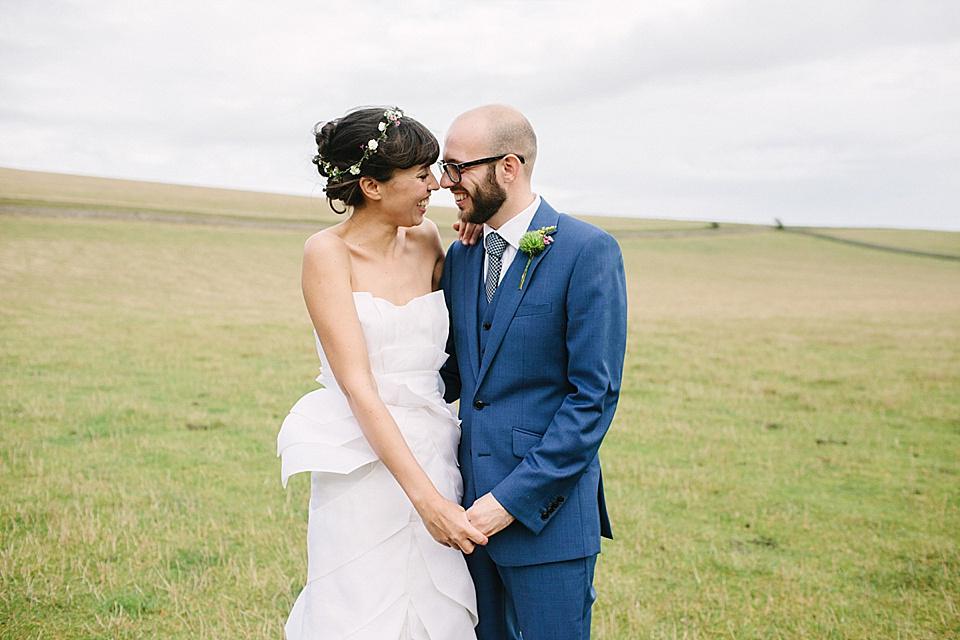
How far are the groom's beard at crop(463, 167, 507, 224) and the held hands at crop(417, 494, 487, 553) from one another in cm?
123

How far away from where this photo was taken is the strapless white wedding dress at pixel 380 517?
3566 millimetres

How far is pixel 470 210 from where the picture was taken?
3.50 meters

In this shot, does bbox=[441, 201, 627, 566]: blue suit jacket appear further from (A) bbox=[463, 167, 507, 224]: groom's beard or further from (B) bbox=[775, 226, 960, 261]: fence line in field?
(B) bbox=[775, 226, 960, 261]: fence line in field

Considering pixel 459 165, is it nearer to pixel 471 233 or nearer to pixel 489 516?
pixel 471 233

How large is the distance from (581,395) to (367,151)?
1.43 metres

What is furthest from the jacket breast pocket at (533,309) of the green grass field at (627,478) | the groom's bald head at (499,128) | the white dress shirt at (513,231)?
the green grass field at (627,478)

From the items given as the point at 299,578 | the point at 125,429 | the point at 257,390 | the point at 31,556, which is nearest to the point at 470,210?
the point at 299,578

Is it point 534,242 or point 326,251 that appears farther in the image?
point 326,251

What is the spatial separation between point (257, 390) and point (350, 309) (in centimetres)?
962

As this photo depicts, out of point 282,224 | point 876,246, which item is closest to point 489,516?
point 282,224

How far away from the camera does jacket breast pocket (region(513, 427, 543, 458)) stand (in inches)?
132

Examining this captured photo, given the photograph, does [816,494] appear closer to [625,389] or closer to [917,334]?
[625,389]

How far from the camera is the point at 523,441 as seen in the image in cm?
335

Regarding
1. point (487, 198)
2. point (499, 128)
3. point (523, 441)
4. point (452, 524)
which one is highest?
point (499, 128)
